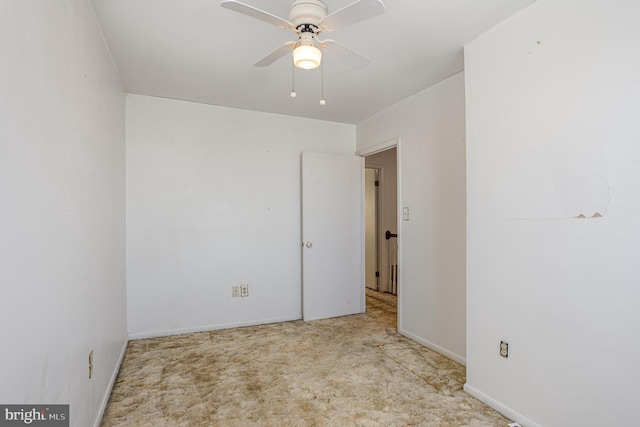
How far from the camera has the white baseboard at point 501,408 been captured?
187 cm

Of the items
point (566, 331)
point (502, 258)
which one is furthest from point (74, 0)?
point (566, 331)

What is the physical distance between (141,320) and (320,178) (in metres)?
2.38

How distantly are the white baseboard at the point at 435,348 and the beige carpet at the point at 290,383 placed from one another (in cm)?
6

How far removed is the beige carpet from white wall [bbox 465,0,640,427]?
40 centimetres

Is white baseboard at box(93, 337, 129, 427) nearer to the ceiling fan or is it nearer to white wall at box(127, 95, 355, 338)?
white wall at box(127, 95, 355, 338)

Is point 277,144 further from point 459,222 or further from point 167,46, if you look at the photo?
point 459,222

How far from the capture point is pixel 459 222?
2.75 m

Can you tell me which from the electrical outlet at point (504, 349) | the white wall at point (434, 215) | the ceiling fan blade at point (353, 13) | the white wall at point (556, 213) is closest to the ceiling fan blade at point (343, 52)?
the ceiling fan blade at point (353, 13)

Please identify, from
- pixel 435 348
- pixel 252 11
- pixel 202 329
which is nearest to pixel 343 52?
pixel 252 11

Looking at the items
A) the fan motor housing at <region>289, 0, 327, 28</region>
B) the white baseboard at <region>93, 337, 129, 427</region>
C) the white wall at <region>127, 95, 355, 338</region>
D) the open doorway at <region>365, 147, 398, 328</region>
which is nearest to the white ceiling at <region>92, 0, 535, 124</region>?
the fan motor housing at <region>289, 0, 327, 28</region>

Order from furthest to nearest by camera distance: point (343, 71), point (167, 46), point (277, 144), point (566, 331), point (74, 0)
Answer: point (277, 144) < point (343, 71) < point (167, 46) < point (566, 331) < point (74, 0)

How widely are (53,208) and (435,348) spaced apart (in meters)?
2.93

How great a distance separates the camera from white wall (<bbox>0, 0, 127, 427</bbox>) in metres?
0.96

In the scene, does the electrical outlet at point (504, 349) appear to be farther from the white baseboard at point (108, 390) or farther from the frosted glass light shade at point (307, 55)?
the white baseboard at point (108, 390)
